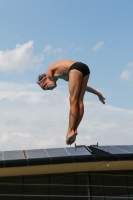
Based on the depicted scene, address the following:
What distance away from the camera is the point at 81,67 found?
13.7 ft

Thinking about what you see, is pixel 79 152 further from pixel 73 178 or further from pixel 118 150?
pixel 118 150

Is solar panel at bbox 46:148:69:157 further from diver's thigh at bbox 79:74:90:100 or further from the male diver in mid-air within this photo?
diver's thigh at bbox 79:74:90:100

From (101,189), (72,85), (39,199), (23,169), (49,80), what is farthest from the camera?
(101,189)

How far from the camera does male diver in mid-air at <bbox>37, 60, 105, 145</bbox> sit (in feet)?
13.6

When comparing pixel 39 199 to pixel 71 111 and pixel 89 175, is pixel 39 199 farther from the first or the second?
Result: pixel 71 111

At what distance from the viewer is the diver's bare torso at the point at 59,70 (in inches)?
174

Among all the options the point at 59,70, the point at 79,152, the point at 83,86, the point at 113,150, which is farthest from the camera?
the point at 113,150

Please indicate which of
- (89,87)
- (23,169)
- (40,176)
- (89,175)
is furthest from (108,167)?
(89,87)

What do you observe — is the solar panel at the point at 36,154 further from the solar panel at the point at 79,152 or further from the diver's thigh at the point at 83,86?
the diver's thigh at the point at 83,86

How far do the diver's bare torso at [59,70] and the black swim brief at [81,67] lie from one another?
0.57 feet

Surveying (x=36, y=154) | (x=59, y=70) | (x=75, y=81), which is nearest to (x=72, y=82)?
(x=75, y=81)

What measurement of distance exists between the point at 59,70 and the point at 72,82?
1.36 feet

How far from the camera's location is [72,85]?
4141 mm

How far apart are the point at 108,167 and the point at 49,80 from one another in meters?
18.7
